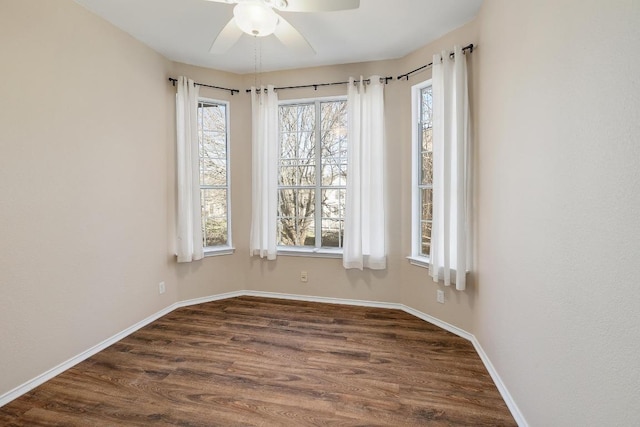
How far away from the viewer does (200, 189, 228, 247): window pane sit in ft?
12.3

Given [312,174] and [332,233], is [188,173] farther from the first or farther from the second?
[332,233]

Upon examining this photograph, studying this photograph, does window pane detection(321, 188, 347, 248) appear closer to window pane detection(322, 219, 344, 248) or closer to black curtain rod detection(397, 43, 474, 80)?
window pane detection(322, 219, 344, 248)

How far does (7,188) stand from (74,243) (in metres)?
0.58

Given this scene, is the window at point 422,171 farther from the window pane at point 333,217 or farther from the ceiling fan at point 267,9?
the ceiling fan at point 267,9

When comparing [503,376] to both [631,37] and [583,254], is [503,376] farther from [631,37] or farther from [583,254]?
[631,37]

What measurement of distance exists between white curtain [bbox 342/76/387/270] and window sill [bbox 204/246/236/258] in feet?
4.70

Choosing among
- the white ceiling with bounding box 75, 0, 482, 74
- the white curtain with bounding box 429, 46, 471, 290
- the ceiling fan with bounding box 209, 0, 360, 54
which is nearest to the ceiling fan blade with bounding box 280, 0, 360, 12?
the ceiling fan with bounding box 209, 0, 360, 54

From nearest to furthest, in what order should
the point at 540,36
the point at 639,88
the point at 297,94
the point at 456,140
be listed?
1. the point at 639,88
2. the point at 540,36
3. the point at 456,140
4. the point at 297,94

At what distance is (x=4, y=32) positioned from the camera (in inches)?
74.2

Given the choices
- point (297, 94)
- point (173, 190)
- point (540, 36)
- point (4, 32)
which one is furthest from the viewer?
point (297, 94)

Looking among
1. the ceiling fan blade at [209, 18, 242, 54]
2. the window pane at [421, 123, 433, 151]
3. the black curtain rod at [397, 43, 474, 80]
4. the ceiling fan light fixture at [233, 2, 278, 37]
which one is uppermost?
the black curtain rod at [397, 43, 474, 80]

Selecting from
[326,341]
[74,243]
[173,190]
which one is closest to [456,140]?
[326,341]

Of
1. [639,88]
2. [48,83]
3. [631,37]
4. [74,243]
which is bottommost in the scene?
[74,243]

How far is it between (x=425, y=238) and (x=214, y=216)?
98.0 inches
